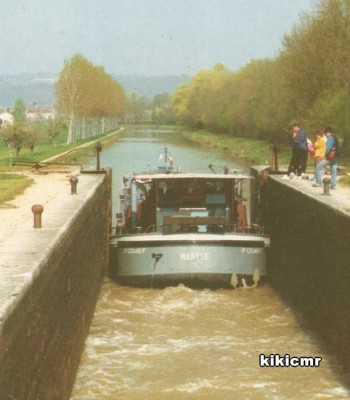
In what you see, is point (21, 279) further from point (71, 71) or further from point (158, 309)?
point (71, 71)

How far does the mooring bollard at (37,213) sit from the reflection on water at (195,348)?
8.31 ft

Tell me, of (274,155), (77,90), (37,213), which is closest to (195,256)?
(274,155)

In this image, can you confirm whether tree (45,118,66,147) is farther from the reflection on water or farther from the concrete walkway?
the reflection on water

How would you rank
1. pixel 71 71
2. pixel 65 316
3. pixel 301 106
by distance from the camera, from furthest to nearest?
pixel 71 71
pixel 301 106
pixel 65 316

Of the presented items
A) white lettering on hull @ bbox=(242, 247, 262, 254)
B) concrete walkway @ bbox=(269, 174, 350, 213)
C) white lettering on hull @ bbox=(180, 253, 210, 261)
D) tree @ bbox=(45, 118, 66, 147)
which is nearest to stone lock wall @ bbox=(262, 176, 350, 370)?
concrete walkway @ bbox=(269, 174, 350, 213)

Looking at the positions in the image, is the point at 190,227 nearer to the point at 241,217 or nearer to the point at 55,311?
the point at 241,217

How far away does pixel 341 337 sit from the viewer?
40.2 feet

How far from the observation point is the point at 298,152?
19906 millimetres

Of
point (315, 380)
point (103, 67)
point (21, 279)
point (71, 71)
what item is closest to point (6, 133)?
point (315, 380)

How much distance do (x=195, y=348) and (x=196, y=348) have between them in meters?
0.02

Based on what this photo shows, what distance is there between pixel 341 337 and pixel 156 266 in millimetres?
5348

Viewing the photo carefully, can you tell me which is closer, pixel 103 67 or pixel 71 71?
pixel 71 71

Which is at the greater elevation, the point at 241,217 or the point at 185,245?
the point at 241,217

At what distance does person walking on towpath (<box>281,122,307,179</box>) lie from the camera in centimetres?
1970
